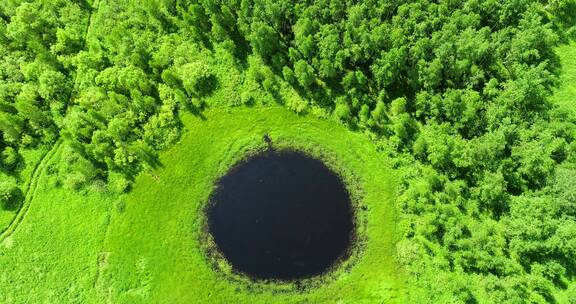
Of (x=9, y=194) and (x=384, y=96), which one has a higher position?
(x=384, y=96)

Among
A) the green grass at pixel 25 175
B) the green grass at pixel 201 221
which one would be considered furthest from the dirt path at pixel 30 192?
the green grass at pixel 201 221

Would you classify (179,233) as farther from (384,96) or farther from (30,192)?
(384,96)

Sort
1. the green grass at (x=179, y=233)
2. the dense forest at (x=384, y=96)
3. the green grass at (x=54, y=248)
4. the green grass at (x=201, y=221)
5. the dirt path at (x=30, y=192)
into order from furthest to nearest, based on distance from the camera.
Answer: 1. the dirt path at (x=30, y=192)
2. the green grass at (x=54, y=248)
3. the green grass at (x=179, y=233)
4. the green grass at (x=201, y=221)
5. the dense forest at (x=384, y=96)

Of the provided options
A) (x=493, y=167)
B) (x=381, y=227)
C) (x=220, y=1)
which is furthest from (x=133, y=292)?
(x=493, y=167)

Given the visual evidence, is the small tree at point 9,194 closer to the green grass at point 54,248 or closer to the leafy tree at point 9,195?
the leafy tree at point 9,195

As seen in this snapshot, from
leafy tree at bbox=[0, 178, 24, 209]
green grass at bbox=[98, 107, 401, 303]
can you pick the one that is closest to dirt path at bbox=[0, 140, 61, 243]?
leafy tree at bbox=[0, 178, 24, 209]

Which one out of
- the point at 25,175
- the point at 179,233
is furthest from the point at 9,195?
the point at 179,233
